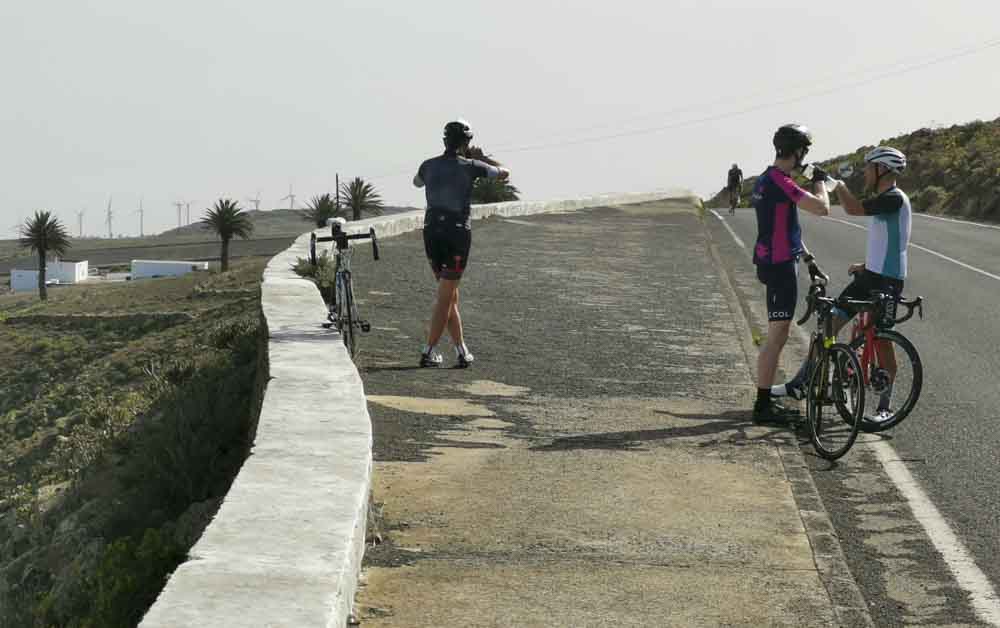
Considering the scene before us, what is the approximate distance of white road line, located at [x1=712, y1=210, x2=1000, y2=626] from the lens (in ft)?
19.2

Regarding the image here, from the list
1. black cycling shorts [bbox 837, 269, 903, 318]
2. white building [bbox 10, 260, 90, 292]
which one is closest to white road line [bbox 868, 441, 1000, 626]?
black cycling shorts [bbox 837, 269, 903, 318]

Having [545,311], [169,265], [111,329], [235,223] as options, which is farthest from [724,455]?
[169,265]

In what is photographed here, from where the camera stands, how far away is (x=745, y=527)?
668 cm

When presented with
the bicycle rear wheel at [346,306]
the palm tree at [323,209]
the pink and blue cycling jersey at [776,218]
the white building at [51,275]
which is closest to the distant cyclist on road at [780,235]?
the pink and blue cycling jersey at [776,218]

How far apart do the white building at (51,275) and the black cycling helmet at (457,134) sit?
153 meters

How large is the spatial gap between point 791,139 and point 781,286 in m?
0.96

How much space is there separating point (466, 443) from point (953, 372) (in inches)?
221

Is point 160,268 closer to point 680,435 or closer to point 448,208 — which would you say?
point 448,208

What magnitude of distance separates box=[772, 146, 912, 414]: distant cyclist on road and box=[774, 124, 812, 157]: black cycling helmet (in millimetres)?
Answer: 428

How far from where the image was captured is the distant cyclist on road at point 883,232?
9273 mm

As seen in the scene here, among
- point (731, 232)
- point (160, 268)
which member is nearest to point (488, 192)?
point (731, 232)

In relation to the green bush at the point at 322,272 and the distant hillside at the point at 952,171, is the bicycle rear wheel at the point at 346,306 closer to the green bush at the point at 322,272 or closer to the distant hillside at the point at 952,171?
the green bush at the point at 322,272

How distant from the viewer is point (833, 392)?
348 inches

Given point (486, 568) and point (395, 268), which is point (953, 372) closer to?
point (486, 568)
